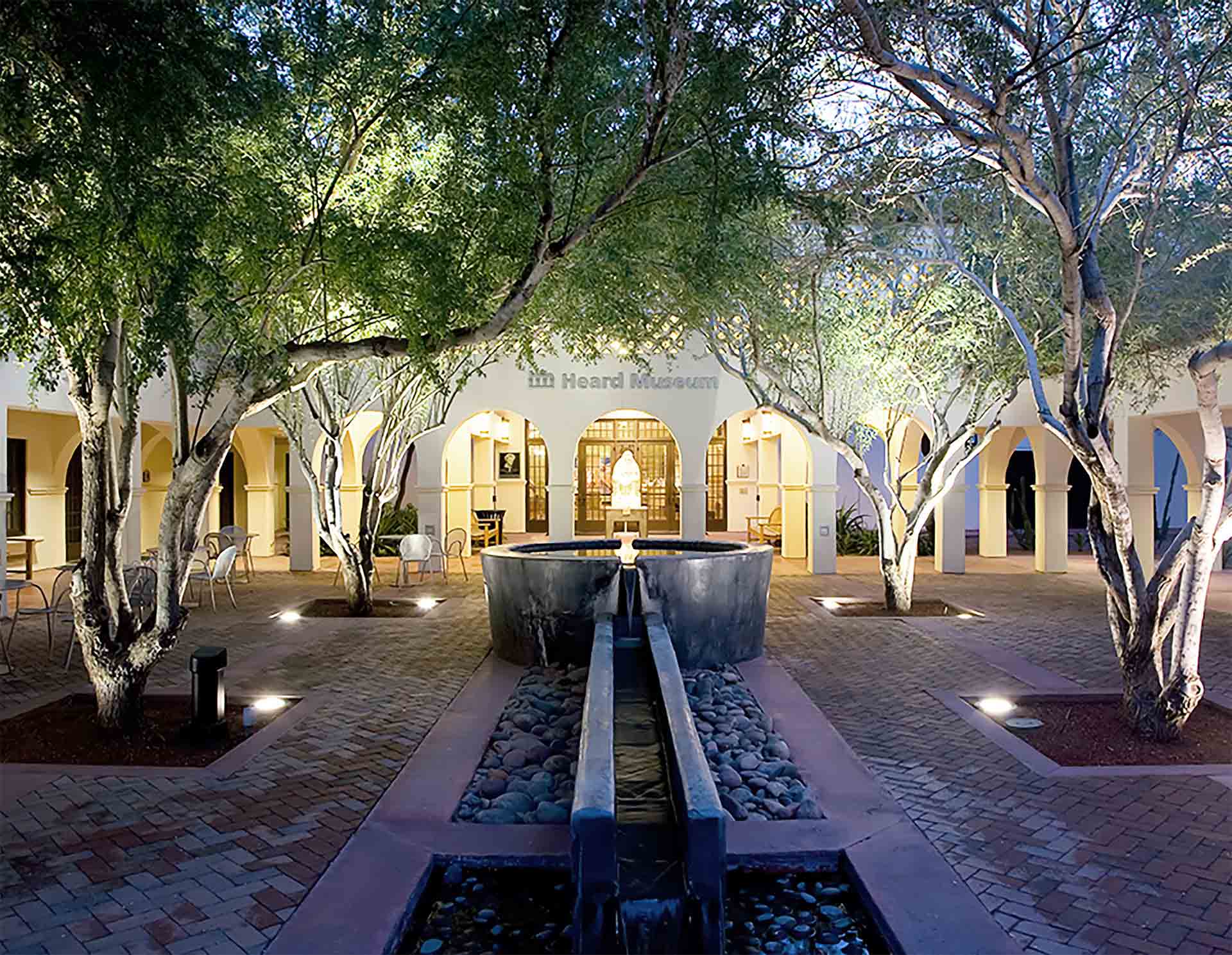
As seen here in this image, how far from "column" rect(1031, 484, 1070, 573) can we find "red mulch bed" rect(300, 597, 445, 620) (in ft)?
36.8

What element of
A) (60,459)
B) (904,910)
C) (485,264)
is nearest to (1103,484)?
(904,910)

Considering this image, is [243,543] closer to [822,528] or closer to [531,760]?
[822,528]

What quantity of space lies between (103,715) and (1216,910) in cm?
619

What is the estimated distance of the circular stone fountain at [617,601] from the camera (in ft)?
26.3

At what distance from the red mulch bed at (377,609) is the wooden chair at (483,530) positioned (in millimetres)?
7251

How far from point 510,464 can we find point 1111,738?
20587 mm

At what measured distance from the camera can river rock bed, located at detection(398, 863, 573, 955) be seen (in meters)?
3.40

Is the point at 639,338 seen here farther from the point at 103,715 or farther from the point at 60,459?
the point at 60,459

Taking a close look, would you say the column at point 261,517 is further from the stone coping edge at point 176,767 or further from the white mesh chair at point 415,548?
the stone coping edge at point 176,767

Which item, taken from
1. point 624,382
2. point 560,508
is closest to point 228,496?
point 560,508

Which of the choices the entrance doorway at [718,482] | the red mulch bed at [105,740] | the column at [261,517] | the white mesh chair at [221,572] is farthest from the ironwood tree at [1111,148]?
the entrance doorway at [718,482]

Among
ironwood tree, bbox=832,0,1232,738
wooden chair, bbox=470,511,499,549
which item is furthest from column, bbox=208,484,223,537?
ironwood tree, bbox=832,0,1232,738

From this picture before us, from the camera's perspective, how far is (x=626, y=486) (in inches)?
490

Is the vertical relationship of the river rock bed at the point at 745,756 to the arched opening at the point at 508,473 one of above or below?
below
